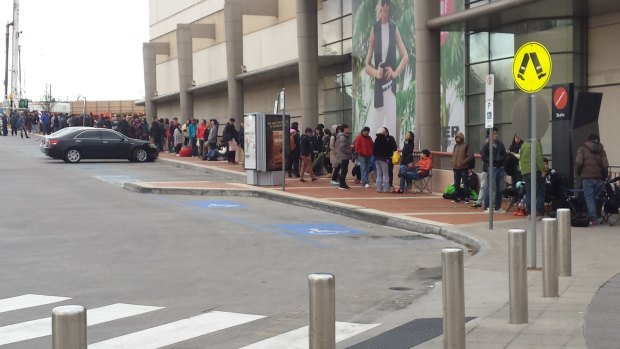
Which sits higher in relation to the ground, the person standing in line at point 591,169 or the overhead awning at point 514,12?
the overhead awning at point 514,12

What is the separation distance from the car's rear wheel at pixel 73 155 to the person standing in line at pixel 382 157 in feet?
52.6

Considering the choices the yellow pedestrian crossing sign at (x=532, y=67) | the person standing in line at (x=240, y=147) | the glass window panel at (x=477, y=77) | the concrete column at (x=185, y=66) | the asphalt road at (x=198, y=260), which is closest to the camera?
the asphalt road at (x=198, y=260)

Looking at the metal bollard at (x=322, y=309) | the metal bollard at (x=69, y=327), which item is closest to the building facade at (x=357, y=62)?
the metal bollard at (x=322, y=309)

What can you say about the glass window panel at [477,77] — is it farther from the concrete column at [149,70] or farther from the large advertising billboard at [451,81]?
the concrete column at [149,70]

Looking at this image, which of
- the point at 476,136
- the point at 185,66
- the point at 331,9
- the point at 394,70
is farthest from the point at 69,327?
the point at 185,66

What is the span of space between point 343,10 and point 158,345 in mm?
27764

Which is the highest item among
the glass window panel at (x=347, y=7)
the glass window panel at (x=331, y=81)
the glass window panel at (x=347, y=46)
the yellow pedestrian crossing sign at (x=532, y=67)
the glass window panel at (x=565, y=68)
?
the glass window panel at (x=347, y=7)

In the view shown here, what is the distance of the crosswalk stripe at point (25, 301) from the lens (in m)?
9.63

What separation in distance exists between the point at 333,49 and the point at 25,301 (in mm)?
26698

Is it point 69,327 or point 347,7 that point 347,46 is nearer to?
point 347,7

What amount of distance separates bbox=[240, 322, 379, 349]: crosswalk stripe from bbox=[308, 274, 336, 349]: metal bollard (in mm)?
2335

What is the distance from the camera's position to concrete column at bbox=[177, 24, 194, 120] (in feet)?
158

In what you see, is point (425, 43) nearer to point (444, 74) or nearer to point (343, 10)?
point (444, 74)

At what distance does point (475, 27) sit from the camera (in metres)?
24.4
